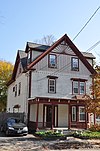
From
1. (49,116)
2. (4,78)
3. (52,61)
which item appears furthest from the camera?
(4,78)

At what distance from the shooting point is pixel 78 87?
1071 inches

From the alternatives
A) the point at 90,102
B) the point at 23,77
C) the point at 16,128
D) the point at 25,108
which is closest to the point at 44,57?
the point at 23,77

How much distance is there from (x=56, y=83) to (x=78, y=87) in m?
2.95

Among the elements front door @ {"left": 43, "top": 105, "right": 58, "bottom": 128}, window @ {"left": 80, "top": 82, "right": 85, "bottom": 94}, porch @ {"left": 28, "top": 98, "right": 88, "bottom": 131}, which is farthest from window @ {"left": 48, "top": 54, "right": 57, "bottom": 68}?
front door @ {"left": 43, "top": 105, "right": 58, "bottom": 128}

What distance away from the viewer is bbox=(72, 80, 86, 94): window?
27.0 m

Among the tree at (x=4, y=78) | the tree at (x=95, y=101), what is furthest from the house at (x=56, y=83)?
the tree at (x=4, y=78)

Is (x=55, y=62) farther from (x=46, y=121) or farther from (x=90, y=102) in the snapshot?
(x=90, y=102)

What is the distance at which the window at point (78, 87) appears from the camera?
27.0 meters

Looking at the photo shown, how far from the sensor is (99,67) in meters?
16.5

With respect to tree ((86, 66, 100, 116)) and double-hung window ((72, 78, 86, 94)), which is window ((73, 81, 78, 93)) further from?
tree ((86, 66, 100, 116))

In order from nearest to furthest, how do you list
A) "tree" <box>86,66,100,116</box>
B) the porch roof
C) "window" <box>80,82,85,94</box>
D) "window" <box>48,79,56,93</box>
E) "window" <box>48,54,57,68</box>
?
1. "tree" <box>86,66,100,116</box>
2. the porch roof
3. "window" <box>48,79,56,93</box>
4. "window" <box>48,54,57,68</box>
5. "window" <box>80,82,85,94</box>

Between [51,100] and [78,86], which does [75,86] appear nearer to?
[78,86]

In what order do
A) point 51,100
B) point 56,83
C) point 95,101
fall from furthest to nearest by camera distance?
point 56,83
point 51,100
point 95,101

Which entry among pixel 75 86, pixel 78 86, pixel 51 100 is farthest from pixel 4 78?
pixel 51 100
